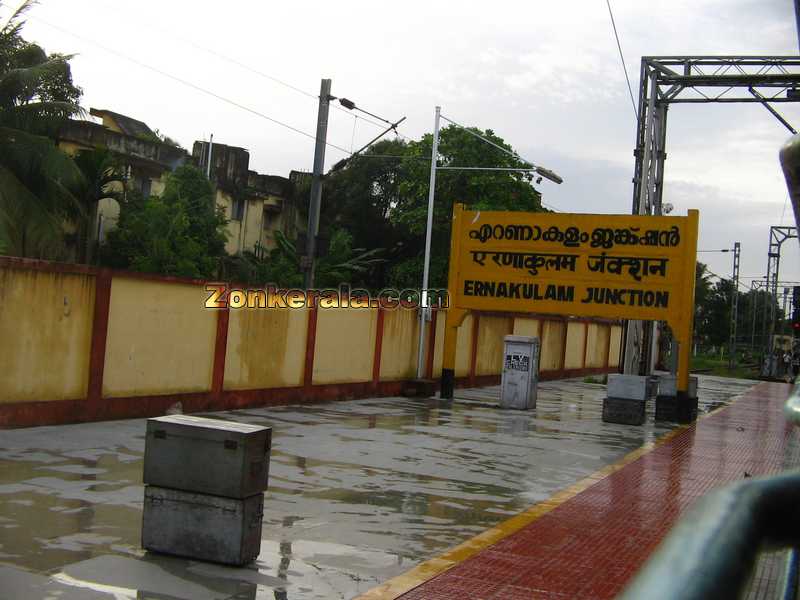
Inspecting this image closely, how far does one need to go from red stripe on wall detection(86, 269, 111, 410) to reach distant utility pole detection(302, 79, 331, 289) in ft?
23.9

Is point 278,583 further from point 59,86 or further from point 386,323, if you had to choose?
point 59,86

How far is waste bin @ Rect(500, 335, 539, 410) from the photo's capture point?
21.4m

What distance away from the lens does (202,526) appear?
6.66 meters

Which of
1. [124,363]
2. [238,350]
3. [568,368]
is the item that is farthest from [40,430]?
[568,368]

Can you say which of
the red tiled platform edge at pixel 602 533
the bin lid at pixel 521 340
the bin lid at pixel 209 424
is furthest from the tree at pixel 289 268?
the bin lid at pixel 209 424

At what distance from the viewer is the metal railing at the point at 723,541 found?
67 cm

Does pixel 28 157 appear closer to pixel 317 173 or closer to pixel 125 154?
pixel 317 173

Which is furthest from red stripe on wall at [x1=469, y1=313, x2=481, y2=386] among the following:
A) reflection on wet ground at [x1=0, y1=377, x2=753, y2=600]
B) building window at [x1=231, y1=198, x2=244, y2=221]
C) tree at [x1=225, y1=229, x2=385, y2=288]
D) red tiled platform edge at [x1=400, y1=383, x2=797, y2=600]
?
building window at [x1=231, y1=198, x2=244, y2=221]

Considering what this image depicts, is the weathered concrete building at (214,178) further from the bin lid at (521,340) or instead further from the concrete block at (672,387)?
the concrete block at (672,387)

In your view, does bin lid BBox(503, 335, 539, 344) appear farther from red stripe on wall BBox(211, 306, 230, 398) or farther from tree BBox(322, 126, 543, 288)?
tree BBox(322, 126, 543, 288)

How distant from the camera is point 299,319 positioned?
18.7 metres

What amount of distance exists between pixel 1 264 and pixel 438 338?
1464 cm

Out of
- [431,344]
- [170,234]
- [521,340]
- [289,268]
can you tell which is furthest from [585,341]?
[521,340]

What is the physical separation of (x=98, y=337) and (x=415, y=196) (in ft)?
124
